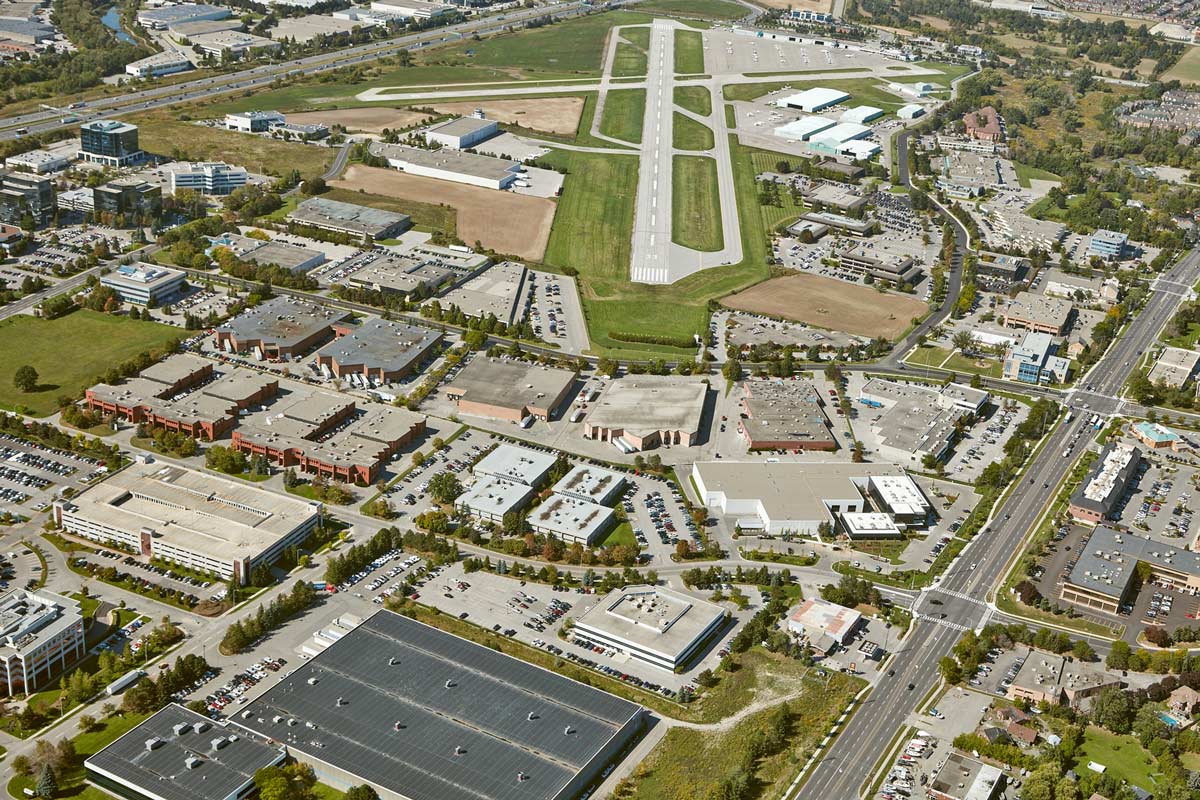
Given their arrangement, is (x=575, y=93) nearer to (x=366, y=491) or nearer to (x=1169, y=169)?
(x=1169, y=169)

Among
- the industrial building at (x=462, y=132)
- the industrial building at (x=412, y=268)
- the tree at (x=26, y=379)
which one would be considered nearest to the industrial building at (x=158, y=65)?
the industrial building at (x=462, y=132)

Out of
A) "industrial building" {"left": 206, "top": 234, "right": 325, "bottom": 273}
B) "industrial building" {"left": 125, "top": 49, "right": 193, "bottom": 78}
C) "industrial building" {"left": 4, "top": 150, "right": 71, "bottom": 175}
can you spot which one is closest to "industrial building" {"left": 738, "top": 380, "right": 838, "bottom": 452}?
"industrial building" {"left": 206, "top": 234, "right": 325, "bottom": 273}

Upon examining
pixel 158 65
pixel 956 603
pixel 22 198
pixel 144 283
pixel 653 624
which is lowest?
pixel 956 603

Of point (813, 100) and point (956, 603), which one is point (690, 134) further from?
point (956, 603)

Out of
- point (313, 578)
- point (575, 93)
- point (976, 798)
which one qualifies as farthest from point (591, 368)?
point (575, 93)

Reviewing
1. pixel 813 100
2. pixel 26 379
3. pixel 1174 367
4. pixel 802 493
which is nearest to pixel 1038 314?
pixel 1174 367

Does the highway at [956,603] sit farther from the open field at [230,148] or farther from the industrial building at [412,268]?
the open field at [230,148]
